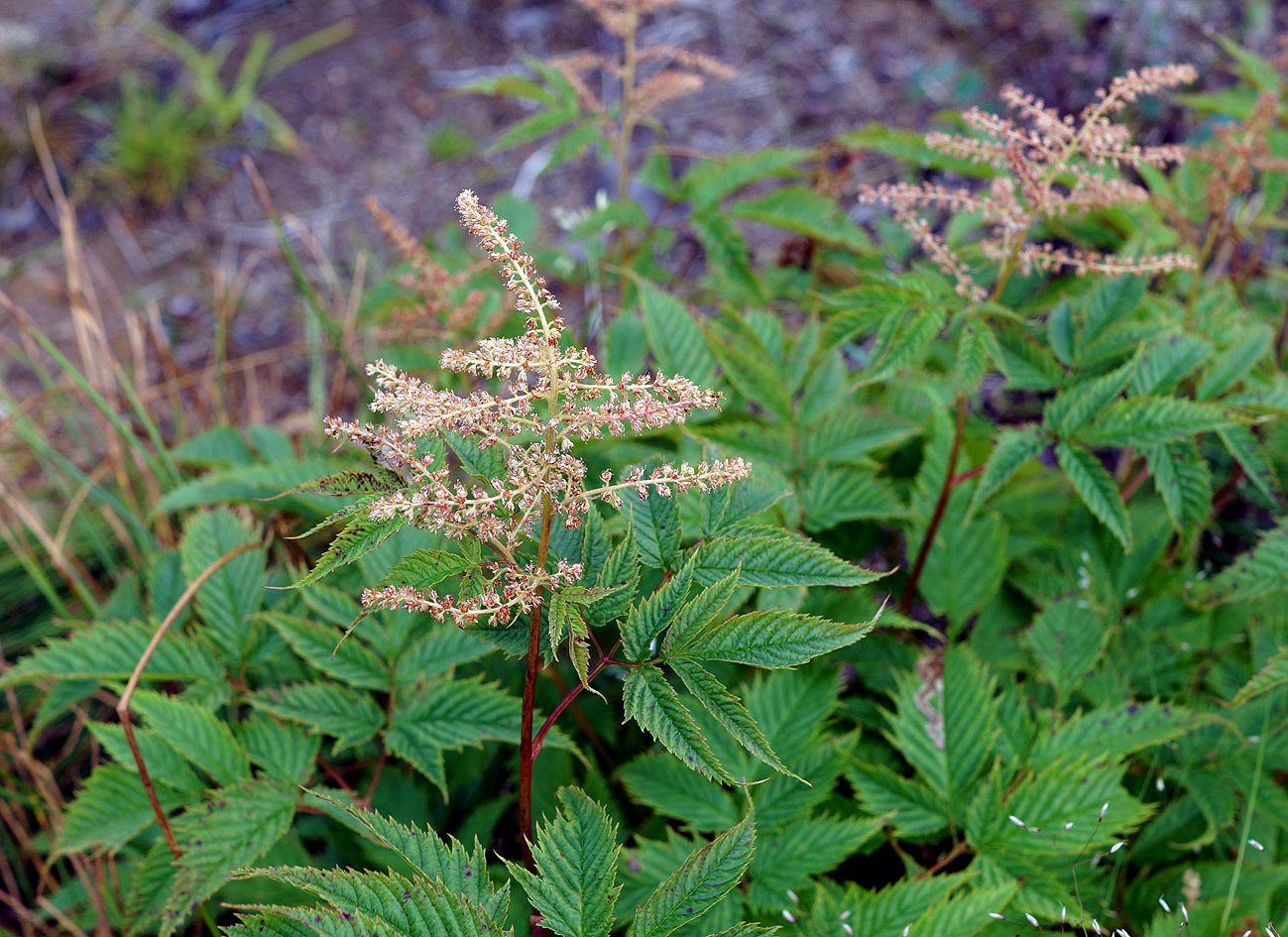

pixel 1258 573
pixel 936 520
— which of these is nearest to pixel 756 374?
pixel 936 520

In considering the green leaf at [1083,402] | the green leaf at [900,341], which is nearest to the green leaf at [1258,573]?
the green leaf at [1083,402]

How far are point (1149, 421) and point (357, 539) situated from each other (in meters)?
1.58

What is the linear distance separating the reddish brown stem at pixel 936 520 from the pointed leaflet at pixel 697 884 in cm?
97

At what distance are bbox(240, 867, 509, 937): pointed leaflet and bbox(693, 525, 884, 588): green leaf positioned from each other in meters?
0.58

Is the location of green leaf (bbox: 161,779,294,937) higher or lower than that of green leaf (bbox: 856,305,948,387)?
lower

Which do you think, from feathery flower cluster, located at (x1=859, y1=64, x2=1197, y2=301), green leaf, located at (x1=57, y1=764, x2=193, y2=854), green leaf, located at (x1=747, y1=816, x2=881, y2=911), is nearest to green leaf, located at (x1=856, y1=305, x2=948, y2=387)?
feathery flower cluster, located at (x1=859, y1=64, x2=1197, y2=301)

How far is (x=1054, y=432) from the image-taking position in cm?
189

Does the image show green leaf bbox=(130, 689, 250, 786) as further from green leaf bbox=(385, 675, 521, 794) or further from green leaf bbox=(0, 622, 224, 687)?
green leaf bbox=(385, 675, 521, 794)

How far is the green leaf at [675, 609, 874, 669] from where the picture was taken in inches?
51.3

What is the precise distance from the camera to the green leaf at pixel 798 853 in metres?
1.68

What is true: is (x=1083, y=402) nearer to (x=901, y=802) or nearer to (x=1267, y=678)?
(x=1267, y=678)

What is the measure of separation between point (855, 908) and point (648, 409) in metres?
1.02

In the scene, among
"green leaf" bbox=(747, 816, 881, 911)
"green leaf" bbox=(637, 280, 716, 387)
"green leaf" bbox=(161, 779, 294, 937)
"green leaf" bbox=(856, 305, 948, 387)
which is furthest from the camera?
"green leaf" bbox=(637, 280, 716, 387)

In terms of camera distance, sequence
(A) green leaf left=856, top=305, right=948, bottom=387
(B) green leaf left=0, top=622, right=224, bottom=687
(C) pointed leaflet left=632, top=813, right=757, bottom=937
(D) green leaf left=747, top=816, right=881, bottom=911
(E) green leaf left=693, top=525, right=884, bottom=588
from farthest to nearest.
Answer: (B) green leaf left=0, top=622, right=224, bottom=687, (A) green leaf left=856, top=305, right=948, bottom=387, (D) green leaf left=747, top=816, right=881, bottom=911, (E) green leaf left=693, top=525, right=884, bottom=588, (C) pointed leaflet left=632, top=813, right=757, bottom=937
